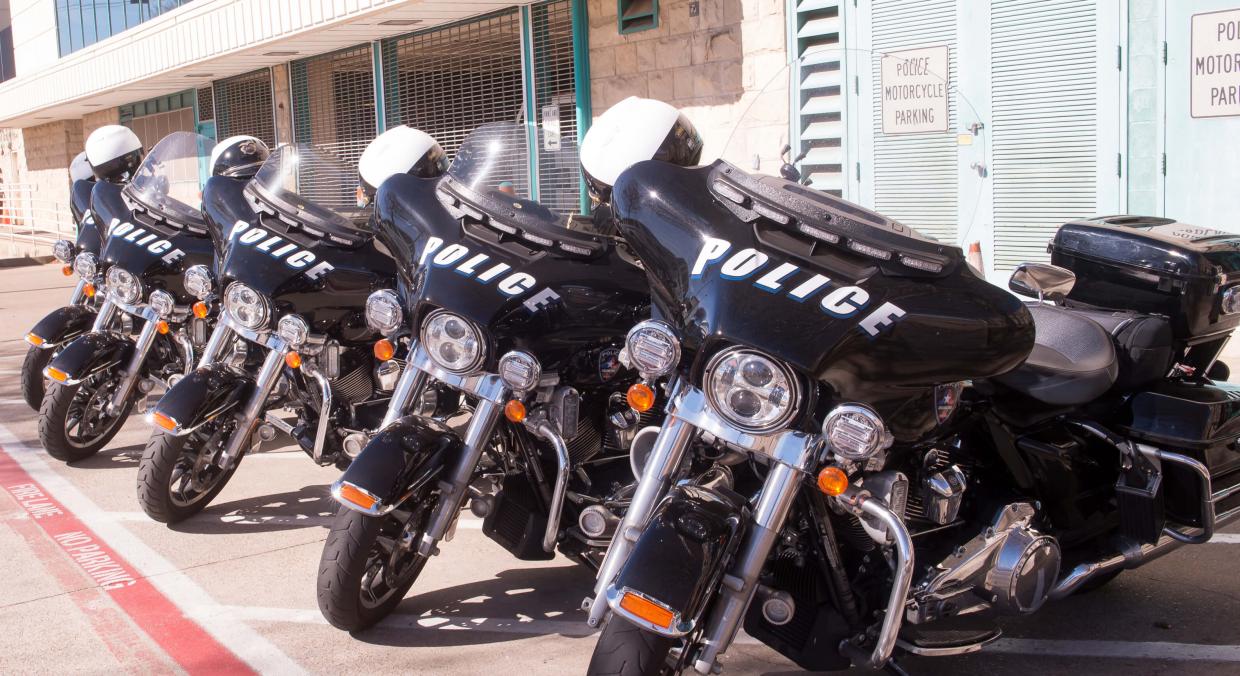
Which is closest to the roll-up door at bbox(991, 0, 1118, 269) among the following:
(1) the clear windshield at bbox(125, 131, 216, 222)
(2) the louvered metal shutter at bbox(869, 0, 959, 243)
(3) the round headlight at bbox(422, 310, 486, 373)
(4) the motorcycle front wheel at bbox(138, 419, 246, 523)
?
(2) the louvered metal shutter at bbox(869, 0, 959, 243)

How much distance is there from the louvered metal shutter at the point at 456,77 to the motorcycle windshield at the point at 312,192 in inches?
262

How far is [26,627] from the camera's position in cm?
399

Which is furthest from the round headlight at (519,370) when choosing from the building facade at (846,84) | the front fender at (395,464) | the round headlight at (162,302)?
the round headlight at (162,302)

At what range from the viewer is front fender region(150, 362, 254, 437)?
4.54 meters

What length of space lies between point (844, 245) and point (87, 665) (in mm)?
2670

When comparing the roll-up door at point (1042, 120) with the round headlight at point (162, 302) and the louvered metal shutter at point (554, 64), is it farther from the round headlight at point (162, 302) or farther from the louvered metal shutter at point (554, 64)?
the round headlight at point (162, 302)

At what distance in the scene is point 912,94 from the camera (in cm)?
371

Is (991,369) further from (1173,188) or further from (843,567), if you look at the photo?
(1173,188)

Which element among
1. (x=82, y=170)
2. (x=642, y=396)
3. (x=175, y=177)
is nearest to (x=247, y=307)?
(x=175, y=177)

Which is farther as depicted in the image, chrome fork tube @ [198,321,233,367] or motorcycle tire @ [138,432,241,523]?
chrome fork tube @ [198,321,233,367]

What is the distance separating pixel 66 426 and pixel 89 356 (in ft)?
1.55

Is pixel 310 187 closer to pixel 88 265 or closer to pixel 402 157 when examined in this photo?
pixel 402 157

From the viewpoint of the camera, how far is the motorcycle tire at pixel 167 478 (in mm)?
4742

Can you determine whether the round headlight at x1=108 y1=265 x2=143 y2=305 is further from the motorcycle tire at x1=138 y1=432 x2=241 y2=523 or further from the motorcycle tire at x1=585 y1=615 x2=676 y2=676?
the motorcycle tire at x1=585 y1=615 x2=676 y2=676
